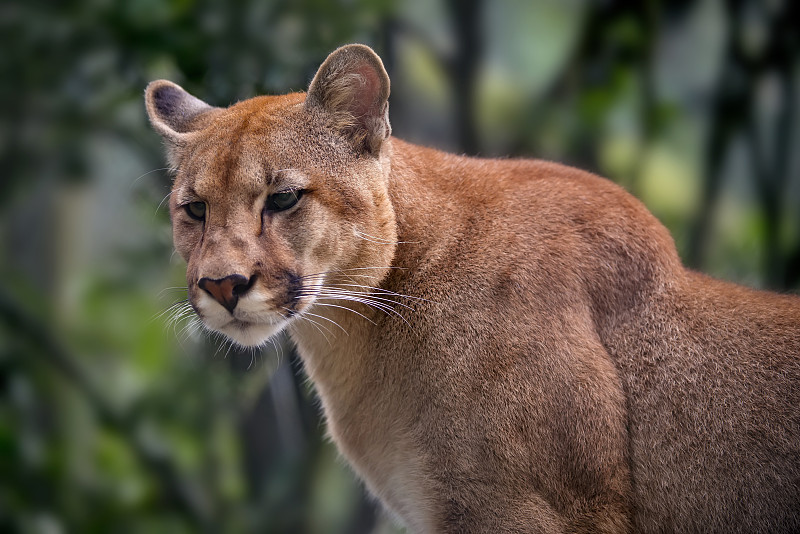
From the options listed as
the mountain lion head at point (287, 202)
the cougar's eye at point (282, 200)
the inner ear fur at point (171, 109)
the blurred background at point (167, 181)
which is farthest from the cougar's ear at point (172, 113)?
the blurred background at point (167, 181)

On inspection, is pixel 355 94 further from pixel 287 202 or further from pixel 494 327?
pixel 494 327

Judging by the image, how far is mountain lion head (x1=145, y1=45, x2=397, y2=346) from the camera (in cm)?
309

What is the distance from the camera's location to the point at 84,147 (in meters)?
7.28

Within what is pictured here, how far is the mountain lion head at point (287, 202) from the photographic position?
309 centimetres

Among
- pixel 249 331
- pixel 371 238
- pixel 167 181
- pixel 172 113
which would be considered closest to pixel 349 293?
pixel 371 238

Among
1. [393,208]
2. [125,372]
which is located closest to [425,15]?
[125,372]

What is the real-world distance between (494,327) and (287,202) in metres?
0.95

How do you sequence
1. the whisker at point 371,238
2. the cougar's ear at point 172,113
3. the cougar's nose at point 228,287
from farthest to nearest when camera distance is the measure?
1. the cougar's ear at point 172,113
2. the whisker at point 371,238
3. the cougar's nose at point 228,287

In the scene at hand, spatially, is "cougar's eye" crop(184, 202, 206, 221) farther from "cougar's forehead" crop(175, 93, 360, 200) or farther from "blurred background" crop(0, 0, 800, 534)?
"blurred background" crop(0, 0, 800, 534)

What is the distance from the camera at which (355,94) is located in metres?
3.35

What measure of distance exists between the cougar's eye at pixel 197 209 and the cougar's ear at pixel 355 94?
609mm

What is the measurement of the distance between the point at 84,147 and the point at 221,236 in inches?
187

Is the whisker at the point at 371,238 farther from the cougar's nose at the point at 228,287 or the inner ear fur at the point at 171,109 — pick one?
the inner ear fur at the point at 171,109

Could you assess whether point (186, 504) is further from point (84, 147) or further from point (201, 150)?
point (201, 150)
